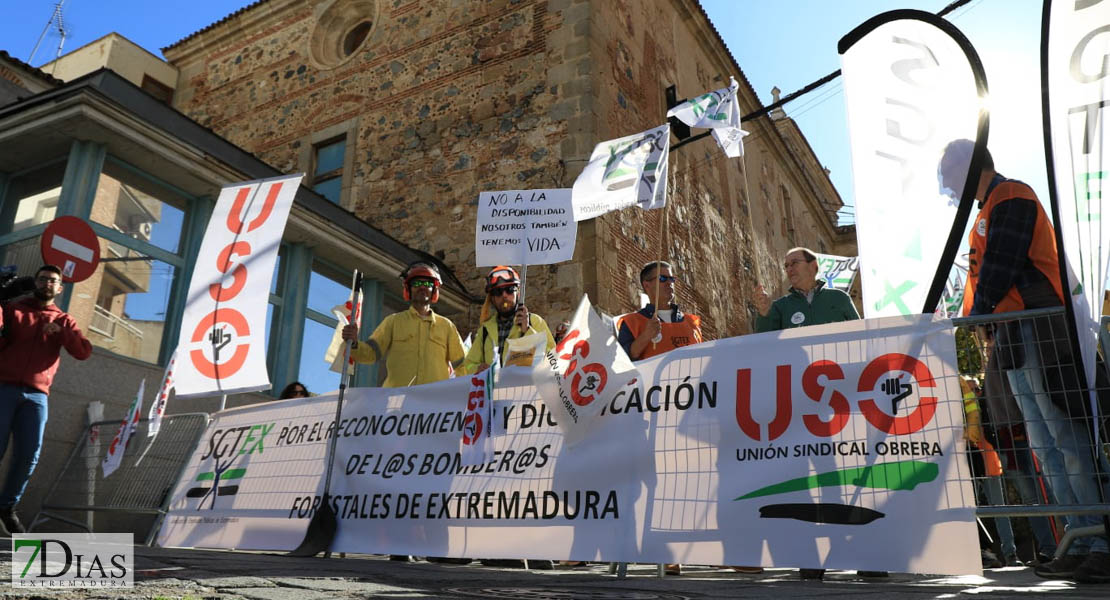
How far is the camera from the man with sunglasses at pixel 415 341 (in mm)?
5543

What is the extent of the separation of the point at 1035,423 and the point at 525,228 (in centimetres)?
375

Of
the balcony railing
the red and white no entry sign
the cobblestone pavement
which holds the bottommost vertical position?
the cobblestone pavement

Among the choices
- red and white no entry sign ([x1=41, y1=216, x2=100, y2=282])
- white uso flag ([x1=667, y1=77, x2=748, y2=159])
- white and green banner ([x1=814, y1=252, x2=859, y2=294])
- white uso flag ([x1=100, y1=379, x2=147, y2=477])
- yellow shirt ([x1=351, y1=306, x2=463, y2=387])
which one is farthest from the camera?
white and green banner ([x1=814, y1=252, x2=859, y2=294])

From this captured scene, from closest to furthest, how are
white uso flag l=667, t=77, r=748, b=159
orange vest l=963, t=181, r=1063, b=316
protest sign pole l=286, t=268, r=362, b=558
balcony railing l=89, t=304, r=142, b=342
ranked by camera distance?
orange vest l=963, t=181, r=1063, b=316 → protest sign pole l=286, t=268, r=362, b=558 → white uso flag l=667, t=77, r=748, b=159 → balcony railing l=89, t=304, r=142, b=342

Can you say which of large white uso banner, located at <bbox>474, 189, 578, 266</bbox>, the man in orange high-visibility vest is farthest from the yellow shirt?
the man in orange high-visibility vest

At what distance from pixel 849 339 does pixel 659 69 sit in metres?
11.1

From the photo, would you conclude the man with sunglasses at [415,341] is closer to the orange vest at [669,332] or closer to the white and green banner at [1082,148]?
the orange vest at [669,332]

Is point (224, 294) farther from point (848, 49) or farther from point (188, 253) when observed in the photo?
point (848, 49)

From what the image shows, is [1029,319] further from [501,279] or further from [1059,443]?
[501,279]

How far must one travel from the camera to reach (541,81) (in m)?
11.9

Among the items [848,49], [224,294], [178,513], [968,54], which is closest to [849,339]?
[968,54]

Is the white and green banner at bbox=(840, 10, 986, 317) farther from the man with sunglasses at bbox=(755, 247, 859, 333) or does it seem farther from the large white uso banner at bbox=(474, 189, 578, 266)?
the large white uso banner at bbox=(474, 189, 578, 266)

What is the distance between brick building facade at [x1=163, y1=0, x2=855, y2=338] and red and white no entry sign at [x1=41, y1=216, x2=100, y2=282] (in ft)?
17.7

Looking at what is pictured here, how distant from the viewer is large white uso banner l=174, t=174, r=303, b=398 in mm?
5066
